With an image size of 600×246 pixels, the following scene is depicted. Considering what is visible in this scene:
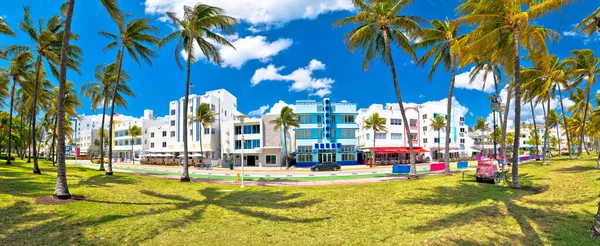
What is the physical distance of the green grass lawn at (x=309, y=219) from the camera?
773 centimetres

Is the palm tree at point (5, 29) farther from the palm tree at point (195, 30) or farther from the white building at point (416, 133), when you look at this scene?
the white building at point (416, 133)

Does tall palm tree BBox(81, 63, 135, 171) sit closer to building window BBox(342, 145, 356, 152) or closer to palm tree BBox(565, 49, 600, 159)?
building window BBox(342, 145, 356, 152)

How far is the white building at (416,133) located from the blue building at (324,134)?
19.6 feet

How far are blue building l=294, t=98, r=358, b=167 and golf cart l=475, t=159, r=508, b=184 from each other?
113ft

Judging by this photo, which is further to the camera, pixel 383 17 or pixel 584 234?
pixel 383 17

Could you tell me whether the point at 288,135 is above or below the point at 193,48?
below

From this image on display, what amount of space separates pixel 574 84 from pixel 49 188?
42.2 meters

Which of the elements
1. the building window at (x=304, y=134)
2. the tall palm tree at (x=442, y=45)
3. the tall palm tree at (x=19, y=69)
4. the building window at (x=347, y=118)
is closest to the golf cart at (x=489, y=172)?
the tall palm tree at (x=442, y=45)

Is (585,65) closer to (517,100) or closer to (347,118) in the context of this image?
(517,100)

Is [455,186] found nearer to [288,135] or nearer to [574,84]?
[574,84]

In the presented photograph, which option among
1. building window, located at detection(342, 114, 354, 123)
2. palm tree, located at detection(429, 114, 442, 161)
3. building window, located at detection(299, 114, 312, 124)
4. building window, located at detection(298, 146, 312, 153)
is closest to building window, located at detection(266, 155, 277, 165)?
building window, located at detection(298, 146, 312, 153)

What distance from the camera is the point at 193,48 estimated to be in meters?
23.2

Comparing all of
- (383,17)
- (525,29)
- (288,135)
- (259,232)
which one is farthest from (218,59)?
(288,135)

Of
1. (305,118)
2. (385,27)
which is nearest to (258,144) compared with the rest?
(305,118)
